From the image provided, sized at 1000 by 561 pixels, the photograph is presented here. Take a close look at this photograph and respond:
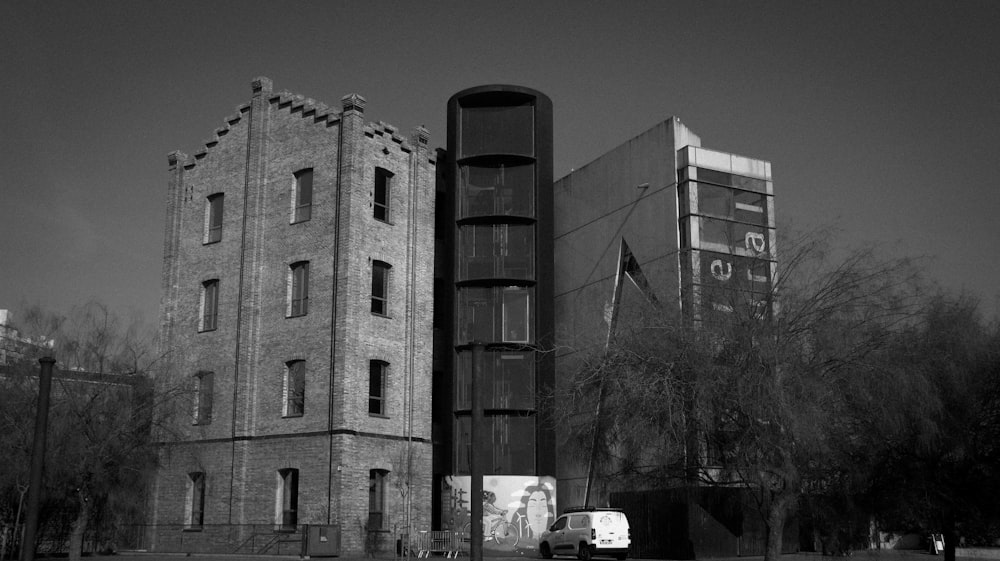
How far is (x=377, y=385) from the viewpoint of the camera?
126 feet

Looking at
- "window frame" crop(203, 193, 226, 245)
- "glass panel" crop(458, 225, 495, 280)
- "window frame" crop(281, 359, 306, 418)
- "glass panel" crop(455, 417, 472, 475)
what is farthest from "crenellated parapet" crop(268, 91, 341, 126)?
"glass panel" crop(455, 417, 472, 475)

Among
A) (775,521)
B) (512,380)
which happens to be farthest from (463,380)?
(775,521)

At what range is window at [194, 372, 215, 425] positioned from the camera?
131 ft

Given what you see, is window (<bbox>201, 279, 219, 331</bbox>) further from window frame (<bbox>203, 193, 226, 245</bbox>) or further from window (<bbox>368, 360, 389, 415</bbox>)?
window (<bbox>368, 360, 389, 415</bbox>)

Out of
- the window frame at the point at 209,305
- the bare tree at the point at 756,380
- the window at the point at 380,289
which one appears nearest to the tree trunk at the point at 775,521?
the bare tree at the point at 756,380

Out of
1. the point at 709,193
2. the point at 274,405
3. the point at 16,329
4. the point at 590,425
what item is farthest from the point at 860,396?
the point at 16,329

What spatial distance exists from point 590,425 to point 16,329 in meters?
19.5

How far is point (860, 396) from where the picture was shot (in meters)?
26.0

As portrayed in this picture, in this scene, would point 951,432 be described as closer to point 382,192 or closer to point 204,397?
point 382,192

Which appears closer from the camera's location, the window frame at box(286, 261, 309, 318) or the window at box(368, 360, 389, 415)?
the window at box(368, 360, 389, 415)

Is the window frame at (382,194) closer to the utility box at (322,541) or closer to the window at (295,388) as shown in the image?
the window at (295,388)

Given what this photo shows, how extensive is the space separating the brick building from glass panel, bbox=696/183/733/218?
11.0 meters

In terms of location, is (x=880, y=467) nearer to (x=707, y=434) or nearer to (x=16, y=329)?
(x=707, y=434)

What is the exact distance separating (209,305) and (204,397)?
3898mm
